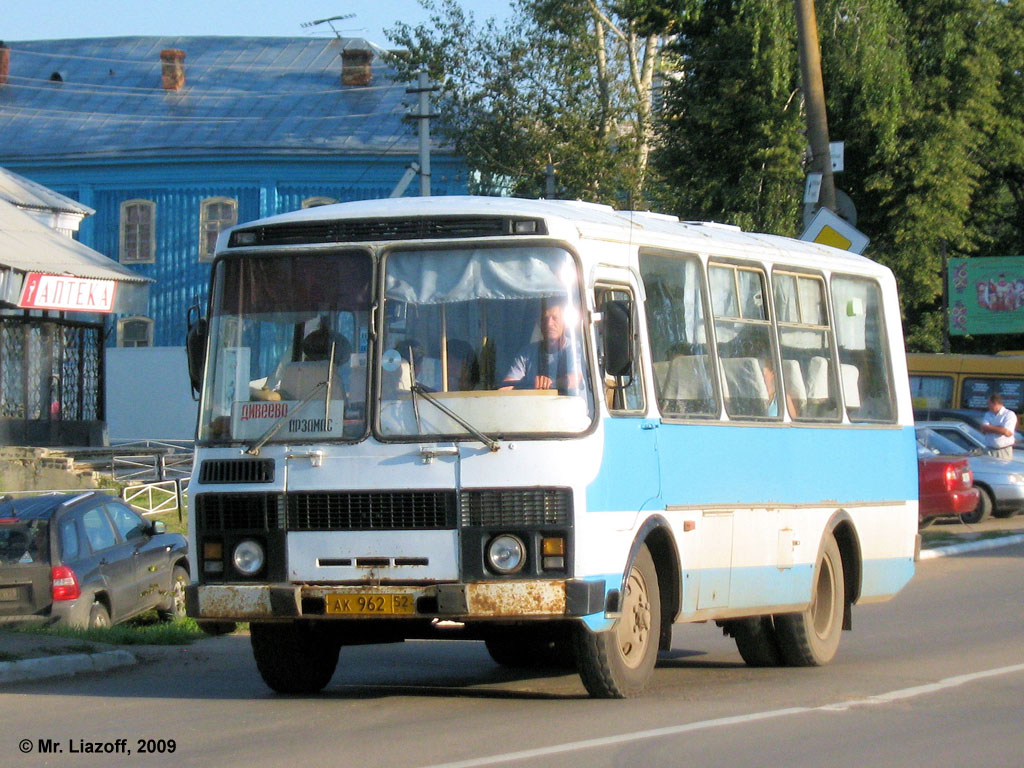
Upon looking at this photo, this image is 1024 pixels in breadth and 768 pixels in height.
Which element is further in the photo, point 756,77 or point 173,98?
point 173,98

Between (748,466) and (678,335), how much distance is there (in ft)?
3.66

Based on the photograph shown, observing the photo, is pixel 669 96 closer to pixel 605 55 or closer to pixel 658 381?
pixel 605 55

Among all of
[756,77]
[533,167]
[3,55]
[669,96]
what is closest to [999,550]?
[756,77]

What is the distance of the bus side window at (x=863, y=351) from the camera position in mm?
12078

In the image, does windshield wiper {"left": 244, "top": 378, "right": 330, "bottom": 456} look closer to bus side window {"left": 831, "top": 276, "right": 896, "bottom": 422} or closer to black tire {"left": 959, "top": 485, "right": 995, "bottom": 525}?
bus side window {"left": 831, "top": 276, "right": 896, "bottom": 422}

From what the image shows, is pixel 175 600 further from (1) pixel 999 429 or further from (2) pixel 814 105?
(1) pixel 999 429

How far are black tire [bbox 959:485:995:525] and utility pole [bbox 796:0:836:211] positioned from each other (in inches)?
340

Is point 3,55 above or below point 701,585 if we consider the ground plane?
above

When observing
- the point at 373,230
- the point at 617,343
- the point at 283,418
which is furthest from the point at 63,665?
the point at 617,343

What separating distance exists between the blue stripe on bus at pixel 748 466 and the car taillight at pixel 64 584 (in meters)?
6.40

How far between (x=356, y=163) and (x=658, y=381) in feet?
125

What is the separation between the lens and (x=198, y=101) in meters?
49.9

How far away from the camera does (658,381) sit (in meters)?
9.63

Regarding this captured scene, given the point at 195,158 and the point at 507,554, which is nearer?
the point at 507,554
